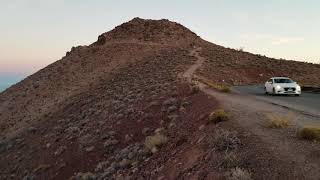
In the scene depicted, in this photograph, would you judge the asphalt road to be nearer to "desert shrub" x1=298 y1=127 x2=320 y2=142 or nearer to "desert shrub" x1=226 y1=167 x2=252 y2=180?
"desert shrub" x1=298 y1=127 x2=320 y2=142

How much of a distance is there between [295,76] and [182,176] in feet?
173

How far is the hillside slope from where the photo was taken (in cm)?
1862

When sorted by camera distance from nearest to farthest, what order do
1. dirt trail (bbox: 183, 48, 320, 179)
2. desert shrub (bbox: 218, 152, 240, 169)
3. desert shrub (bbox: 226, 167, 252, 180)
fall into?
1. desert shrub (bbox: 226, 167, 252, 180)
2. dirt trail (bbox: 183, 48, 320, 179)
3. desert shrub (bbox: 218, 152, 240, 169)

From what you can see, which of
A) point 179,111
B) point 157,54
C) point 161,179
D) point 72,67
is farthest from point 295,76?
point 161,179

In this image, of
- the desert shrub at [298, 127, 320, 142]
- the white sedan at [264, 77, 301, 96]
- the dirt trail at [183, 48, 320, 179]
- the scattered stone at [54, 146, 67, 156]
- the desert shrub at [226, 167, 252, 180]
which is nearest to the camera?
the desert shrub at [226, 167, 252, 180]

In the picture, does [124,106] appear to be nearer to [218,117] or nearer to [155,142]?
[155,142]

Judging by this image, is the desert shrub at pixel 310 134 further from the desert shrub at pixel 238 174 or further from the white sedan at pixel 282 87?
the white sedan at pixel 282 87

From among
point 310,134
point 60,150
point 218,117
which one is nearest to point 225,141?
point 310,134

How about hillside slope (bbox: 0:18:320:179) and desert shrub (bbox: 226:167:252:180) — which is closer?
desert shrub (bbox: 226:167:252:180)

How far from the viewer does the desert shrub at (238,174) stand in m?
11.3

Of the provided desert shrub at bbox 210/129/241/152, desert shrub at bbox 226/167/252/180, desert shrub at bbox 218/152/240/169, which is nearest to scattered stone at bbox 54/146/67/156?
desert shrub at bbox 210/129/241/152

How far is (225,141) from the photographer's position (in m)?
14.3

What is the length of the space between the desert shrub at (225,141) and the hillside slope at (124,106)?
0.38 m

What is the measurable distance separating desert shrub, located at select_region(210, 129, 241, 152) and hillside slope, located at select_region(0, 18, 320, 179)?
382 mm
